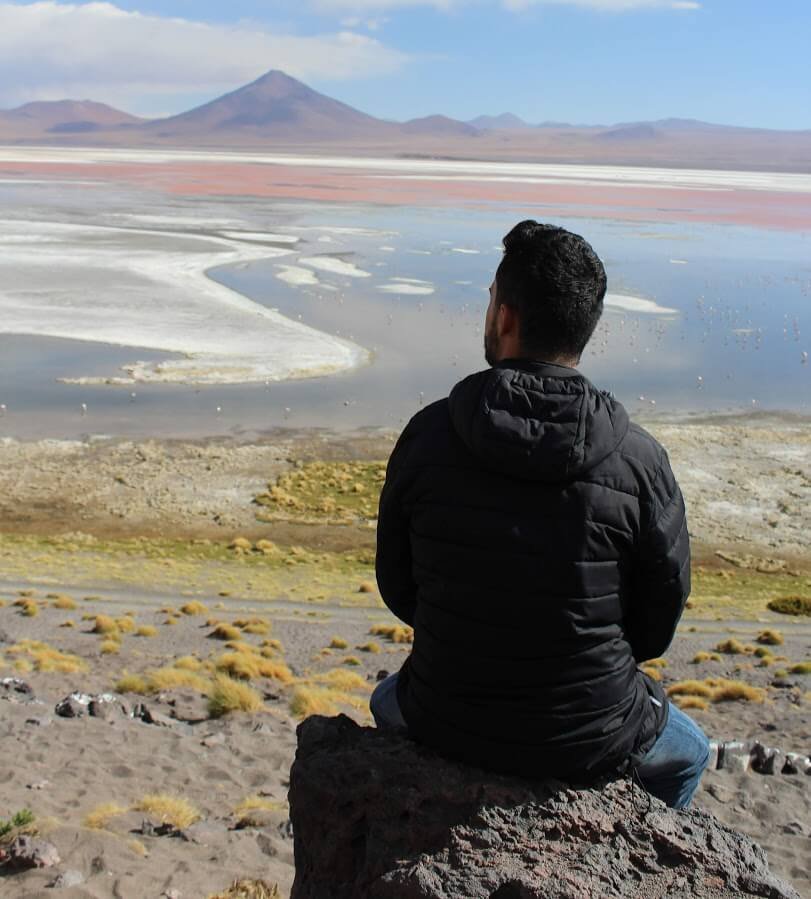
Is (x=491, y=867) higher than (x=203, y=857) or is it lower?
higher

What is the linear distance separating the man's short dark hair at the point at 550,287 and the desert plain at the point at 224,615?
2459mm

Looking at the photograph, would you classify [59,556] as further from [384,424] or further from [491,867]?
[491,867]

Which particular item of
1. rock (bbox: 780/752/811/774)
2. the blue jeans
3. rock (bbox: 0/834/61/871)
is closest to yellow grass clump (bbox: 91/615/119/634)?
rock (bbox: 780/752/811/774)

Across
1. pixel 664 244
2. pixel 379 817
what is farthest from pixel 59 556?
pixel 664 244

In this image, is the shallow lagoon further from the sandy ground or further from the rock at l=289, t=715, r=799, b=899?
the rock at l=289, t=715, r=799, b=899

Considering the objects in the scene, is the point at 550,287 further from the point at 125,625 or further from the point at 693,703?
the point at 125,625

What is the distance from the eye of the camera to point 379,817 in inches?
93.8

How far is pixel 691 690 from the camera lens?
9.02 m

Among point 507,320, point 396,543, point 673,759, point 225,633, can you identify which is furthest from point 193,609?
point 507,320

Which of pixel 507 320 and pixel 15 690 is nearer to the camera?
pixel 507 320

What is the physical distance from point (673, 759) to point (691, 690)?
22.6 feet

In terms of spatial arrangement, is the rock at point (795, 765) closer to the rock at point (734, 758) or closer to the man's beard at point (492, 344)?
the rock at point (734, 758)

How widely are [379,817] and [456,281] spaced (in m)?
36.1

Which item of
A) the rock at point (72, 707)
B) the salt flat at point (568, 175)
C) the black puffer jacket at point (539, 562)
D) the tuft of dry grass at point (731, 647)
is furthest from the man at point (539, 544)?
the salt flat at point (568, 175)
